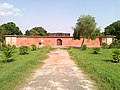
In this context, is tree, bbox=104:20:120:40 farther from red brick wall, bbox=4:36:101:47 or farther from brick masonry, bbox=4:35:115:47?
red brick wall, bbox=4:36:101:47

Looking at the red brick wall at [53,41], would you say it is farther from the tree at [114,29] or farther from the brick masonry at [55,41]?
the tree at [114,29]

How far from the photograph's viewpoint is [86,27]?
3584 cm

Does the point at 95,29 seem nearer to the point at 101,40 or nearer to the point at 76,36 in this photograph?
the point at 76,36

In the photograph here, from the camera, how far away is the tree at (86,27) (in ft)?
118

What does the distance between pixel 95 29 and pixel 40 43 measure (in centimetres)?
1287

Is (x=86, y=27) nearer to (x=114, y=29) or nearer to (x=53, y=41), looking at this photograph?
(x=53, y=41)

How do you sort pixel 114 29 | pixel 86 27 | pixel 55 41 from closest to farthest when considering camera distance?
1. pixel 86 27
2. pixel 55 41
3. pixel 114 29

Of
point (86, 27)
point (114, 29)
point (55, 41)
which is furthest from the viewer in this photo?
point (114, 29)

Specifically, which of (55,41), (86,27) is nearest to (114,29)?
(55,41)

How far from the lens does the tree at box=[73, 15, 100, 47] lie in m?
35.9

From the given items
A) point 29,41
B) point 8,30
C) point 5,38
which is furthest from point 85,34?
point 8,30

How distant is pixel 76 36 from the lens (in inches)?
1489

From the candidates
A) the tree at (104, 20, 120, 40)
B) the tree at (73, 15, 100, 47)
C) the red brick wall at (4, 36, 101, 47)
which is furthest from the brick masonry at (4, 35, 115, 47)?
the tree at (104, 20, 120, 40)

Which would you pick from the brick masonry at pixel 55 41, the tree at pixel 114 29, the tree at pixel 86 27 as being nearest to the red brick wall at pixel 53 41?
the brick masonry at pixel 55 41
